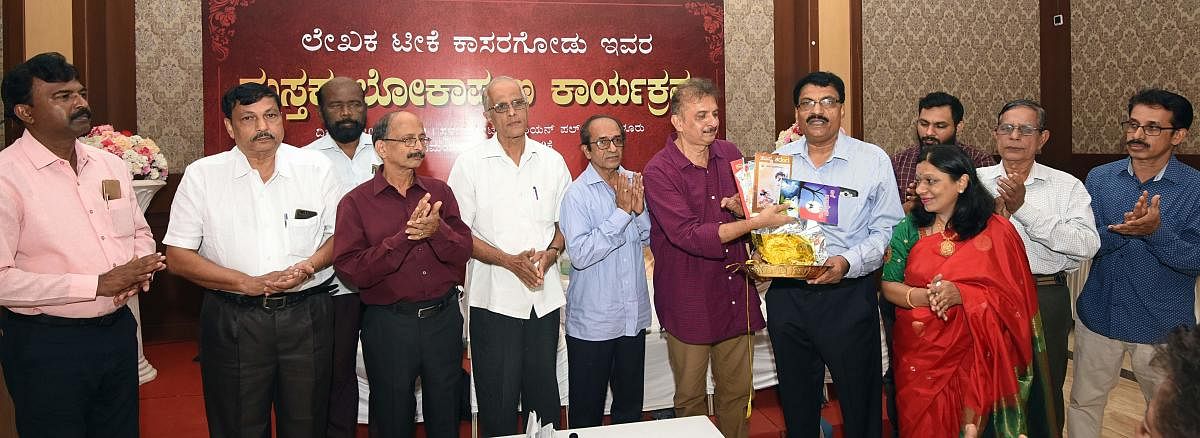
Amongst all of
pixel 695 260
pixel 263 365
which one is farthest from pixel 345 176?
pixel 695 260

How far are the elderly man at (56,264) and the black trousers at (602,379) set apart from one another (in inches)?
60.0

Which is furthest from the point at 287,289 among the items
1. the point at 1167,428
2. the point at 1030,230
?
the point at 1030,230

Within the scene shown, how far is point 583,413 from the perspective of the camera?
3225 millimetres

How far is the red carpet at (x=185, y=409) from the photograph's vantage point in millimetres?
4055

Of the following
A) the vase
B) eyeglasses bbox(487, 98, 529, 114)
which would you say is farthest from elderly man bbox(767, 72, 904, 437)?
the vase

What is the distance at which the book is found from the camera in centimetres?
294

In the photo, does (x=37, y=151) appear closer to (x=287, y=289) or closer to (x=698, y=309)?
(x=287, y=289)

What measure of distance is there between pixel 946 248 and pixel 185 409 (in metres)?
3.93

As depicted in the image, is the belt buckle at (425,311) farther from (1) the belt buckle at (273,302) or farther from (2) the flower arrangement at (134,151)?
(2) the flower arrangement at (134,151)

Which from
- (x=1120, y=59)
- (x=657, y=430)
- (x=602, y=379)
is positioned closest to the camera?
(x=657, y=430)

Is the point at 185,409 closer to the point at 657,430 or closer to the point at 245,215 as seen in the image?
the point at 245,215

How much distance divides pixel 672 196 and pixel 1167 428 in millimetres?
2016

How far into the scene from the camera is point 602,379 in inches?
127

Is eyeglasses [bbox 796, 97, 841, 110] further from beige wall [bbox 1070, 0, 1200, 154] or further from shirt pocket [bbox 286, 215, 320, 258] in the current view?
beige wall [bbox 1070, 0, 1200, 154]
